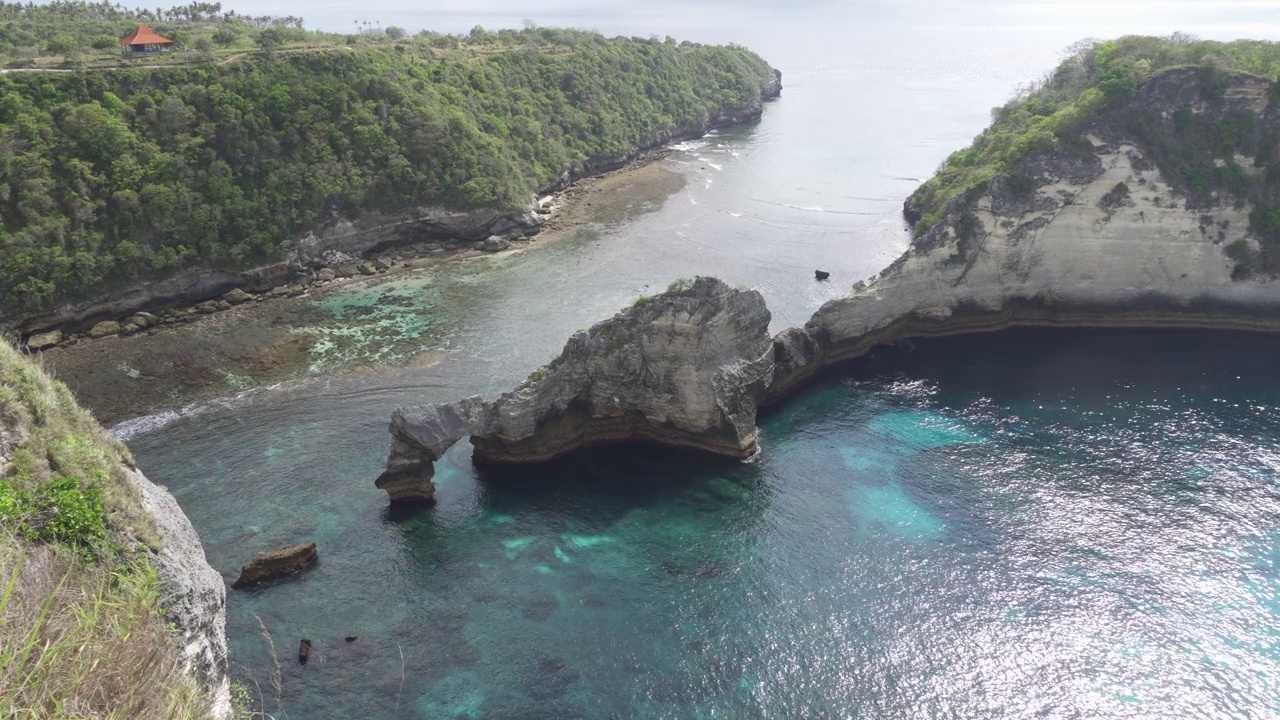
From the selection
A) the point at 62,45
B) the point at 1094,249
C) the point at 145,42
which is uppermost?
the point at 145,42

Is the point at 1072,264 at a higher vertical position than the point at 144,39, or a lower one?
lower

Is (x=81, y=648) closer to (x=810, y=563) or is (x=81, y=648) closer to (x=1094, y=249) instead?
(x=810, y=563)

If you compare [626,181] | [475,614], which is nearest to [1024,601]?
[475,614]

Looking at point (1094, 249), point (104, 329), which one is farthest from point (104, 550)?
point (1094, 249)

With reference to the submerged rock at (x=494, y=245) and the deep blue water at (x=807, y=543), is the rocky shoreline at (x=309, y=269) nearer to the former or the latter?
the submerged rock at (x=494, y=245)

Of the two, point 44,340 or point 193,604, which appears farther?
point 44,340

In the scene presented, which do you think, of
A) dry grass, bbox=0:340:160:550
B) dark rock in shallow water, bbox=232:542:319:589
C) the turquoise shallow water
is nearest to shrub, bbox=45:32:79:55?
the turquoise shallow water

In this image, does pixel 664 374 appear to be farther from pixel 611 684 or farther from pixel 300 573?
pixel 300 573
